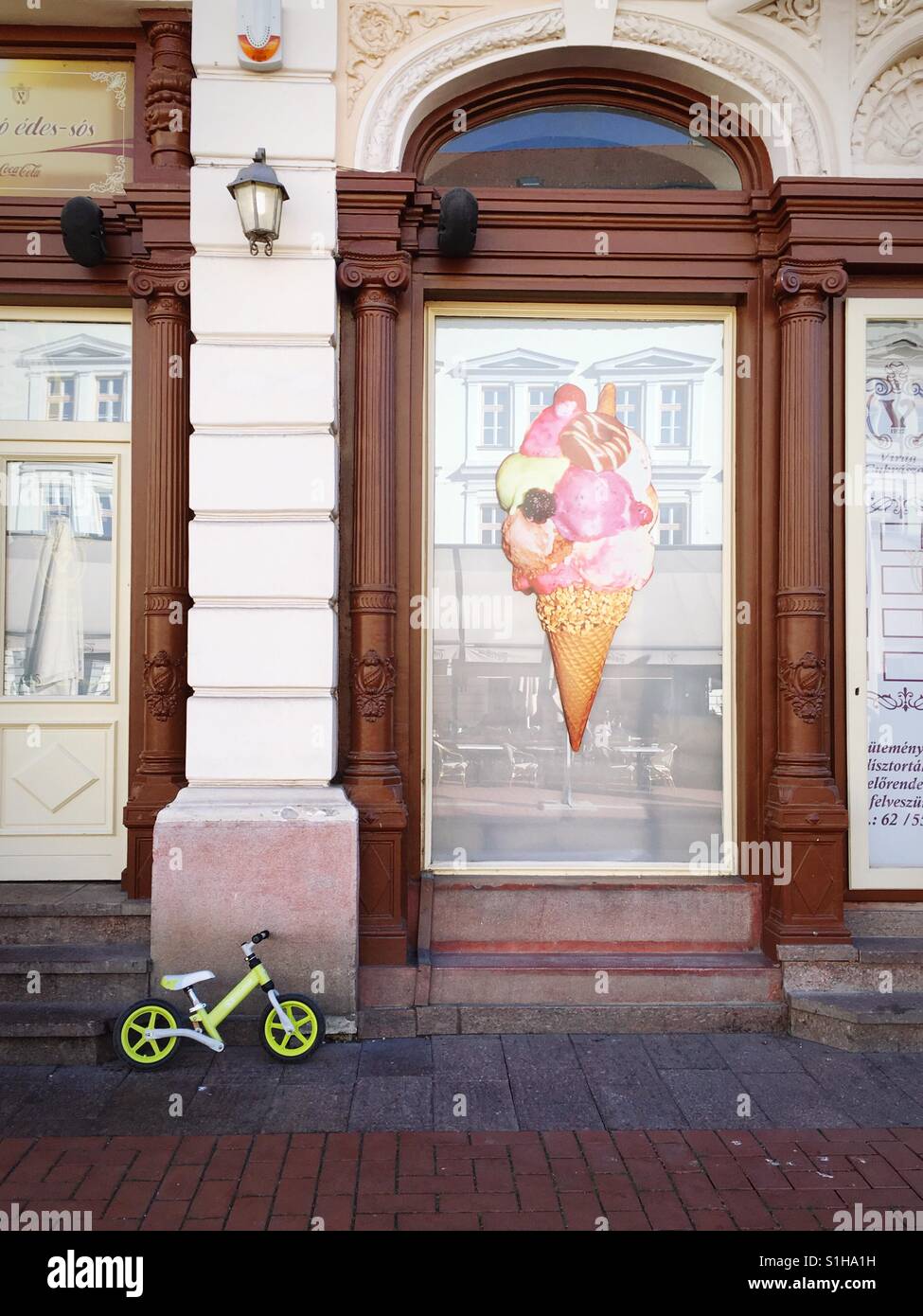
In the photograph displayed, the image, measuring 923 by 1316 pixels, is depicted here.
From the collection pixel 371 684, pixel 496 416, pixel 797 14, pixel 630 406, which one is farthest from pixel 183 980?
pixel 797 14

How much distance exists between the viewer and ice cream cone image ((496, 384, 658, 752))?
5.89 meters

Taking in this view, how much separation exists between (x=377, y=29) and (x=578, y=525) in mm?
3137

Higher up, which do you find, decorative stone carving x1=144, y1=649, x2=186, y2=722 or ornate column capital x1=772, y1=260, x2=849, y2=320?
ornate column capital x1=772, y1=260, x2=849, y2=320

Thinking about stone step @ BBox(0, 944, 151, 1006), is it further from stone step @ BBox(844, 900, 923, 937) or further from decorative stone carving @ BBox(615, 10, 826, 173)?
decorative stone carving @ BBox(615, 10, 826, 173)

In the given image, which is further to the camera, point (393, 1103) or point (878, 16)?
point (878, 16)

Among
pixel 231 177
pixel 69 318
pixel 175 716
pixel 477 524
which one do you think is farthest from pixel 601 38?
pixel 175 716

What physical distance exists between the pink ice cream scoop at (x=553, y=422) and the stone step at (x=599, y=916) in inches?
105

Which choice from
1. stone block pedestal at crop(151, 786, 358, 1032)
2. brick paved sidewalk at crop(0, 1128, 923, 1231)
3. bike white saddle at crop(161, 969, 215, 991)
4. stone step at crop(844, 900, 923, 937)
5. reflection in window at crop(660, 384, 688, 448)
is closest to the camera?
brick paved sidewalk at crop(0, 1128, 923, 1231)

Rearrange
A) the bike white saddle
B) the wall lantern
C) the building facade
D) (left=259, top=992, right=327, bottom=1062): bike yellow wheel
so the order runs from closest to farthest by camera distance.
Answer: the bike white saddle
(left=259, top=992, right=327, bottom=1062): bike yellow wheel
the wall lantern
the building facade

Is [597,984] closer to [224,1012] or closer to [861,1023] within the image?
[861,1023]

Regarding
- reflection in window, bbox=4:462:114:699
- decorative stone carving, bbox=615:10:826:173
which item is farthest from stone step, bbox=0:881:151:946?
decorative stone carving, bbox=615:10:826:173

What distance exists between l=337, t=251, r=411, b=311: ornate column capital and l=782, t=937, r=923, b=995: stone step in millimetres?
4379

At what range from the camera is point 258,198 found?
16.4 ft
